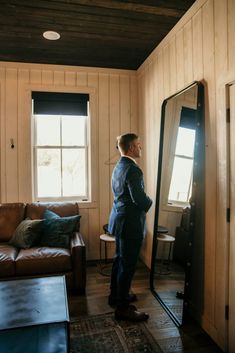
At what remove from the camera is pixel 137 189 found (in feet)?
7.50

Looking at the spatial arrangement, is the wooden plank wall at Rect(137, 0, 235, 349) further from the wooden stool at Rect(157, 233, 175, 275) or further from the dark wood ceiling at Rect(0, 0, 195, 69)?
the wooden stool at Rect(157, 233, 175, 275)

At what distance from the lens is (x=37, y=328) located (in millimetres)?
1614

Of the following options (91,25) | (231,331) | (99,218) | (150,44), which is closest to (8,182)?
(99,218)

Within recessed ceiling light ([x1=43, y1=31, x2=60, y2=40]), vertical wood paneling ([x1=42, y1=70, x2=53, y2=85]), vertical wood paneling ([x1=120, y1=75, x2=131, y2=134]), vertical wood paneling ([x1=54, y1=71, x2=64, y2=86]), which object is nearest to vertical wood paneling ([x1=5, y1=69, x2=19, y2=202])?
vertical wood paneling ([x1=42, y1=70, x2=53, y2=85])

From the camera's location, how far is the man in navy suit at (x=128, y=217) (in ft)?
7.63

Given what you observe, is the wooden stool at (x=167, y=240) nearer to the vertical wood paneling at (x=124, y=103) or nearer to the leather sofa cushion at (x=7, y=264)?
the leather sofa cushion at (x=7, y=264)

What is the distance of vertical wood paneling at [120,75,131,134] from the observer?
4.01m

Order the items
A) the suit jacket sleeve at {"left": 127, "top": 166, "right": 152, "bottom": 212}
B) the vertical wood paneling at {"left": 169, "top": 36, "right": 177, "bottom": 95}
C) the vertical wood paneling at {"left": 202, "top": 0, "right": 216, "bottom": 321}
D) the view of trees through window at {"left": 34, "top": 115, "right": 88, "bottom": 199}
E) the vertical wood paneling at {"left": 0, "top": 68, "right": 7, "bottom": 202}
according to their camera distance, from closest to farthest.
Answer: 1. the vertical wood paneling at {"left": 202, "top": 0, "right": 216, "bottom": 321}
2. the suit jacket sleeve at {"left": 127, "top": 166, "right": 152, "bottom": 212}
3. the vertical wood paneling at {"left": 169, "top": 36, "right": 177, "bottom": 95}
4. the vertical wood paneling at {"left": 0, "top": 68, "right": 7, "bottom": 202}
5. the view of trees through window at {"left": 34, "top": 115, "right": 88, "bottom": 199}

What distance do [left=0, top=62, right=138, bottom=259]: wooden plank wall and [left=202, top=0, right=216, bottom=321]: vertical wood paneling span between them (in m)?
1.89

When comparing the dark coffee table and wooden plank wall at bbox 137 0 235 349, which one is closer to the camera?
the dark coffee table

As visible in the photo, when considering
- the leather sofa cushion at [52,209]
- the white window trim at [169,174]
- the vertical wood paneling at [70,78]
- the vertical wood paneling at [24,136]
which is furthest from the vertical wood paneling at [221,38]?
the vertical wood paneling at [24,136]

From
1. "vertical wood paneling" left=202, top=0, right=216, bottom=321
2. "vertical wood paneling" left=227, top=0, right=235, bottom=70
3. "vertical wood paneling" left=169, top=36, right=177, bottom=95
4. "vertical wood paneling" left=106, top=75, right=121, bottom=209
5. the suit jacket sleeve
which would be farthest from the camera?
"vertical wood paneling" left=106, top=75, right=121, bottom=209

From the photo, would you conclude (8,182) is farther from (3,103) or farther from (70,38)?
(70,38)

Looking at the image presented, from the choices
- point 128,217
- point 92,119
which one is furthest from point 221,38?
point 92,119
